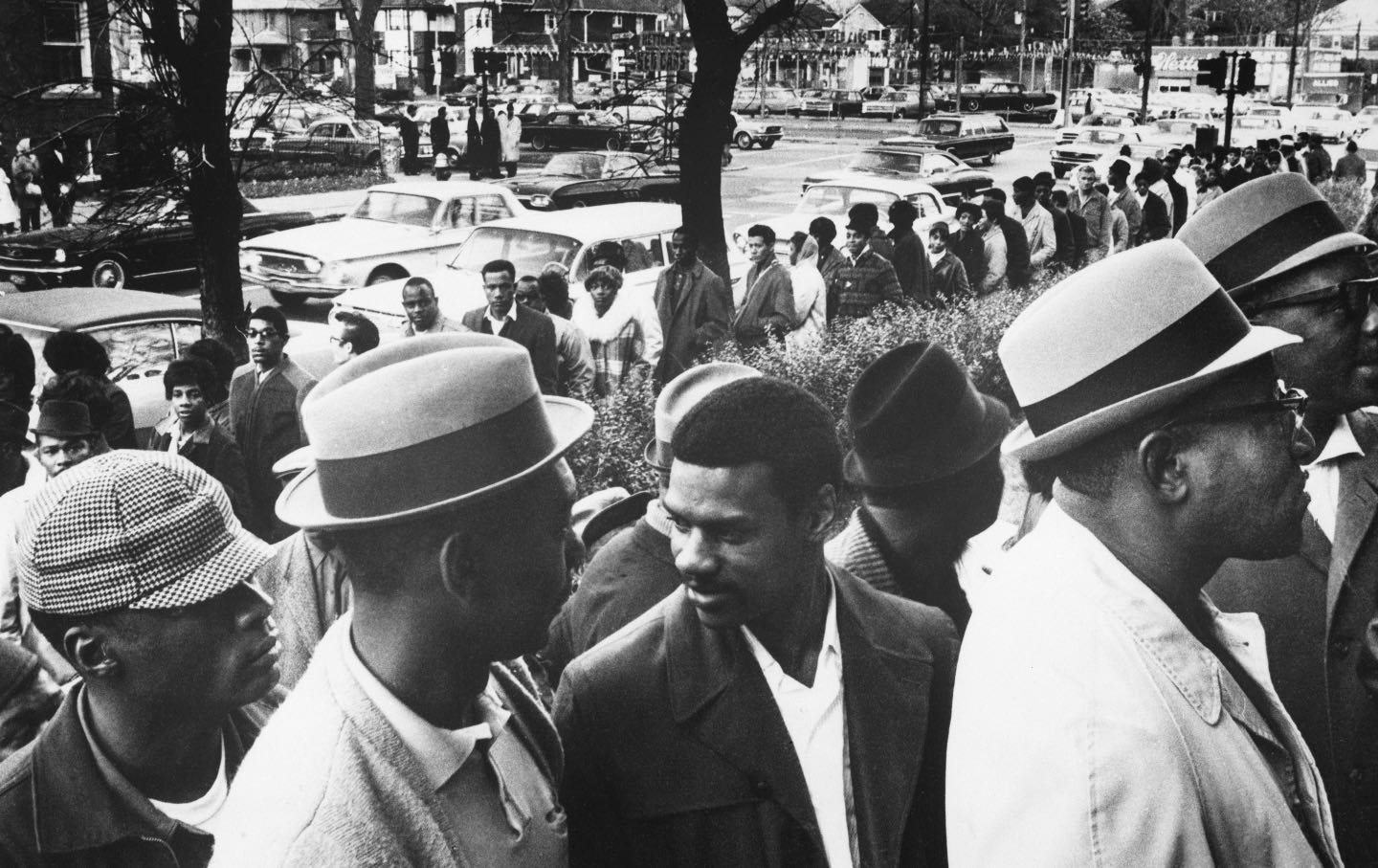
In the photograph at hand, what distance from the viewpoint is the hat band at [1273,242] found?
3672 millimetres

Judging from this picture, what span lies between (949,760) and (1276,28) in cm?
11647

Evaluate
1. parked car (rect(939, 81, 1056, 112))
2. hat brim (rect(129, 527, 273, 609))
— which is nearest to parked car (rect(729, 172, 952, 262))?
hat brim (rect(129, 527, 273, 609))

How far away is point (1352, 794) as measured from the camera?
3.29 meters

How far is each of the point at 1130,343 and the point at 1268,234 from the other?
166 centimetres

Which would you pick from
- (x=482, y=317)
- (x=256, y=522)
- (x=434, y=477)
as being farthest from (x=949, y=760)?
(x=482, y=317)

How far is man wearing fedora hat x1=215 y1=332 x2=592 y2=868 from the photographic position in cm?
206

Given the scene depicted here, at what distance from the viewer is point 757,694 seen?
2719mm

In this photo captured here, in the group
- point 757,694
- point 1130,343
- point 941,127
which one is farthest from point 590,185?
point 941,127

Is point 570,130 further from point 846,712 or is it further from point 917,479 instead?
point 846,712

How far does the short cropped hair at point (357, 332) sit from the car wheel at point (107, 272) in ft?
40.4

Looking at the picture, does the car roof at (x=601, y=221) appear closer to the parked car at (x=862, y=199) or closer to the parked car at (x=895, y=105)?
the parked car at (x=862, y=199)

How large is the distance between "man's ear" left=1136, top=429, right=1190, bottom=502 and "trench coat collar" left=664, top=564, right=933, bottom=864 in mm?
769

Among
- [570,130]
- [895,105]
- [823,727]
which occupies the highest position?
[895,105]

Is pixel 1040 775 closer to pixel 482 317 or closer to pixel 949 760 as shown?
pixel 949 760
